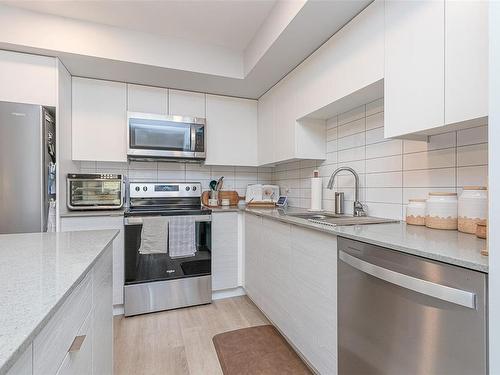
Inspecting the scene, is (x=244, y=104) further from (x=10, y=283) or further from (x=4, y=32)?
(x=10, y=283)

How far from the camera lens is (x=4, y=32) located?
182 cm

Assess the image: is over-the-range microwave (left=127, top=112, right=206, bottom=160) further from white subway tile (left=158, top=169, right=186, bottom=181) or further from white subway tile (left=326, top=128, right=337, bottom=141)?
white subway tile (left=326, top=128, right=337, bottom=141)

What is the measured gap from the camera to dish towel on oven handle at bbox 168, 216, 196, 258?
2277mm

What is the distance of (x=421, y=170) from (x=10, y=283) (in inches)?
69.2

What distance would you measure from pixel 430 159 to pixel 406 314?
2.93 feet

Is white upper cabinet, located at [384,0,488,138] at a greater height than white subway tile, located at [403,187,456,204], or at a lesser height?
greater

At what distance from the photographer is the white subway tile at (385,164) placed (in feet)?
5.20

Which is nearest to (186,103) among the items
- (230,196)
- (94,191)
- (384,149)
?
(230,196)

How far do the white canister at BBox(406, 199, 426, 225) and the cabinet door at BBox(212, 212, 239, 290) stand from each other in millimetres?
1525

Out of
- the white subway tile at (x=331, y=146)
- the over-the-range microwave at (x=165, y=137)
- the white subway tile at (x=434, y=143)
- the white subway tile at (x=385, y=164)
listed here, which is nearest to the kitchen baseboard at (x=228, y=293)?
the over-the-range microwave at (x=165, y=137)

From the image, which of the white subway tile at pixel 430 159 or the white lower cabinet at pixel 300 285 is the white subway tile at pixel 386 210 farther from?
the white lower cabinet at pixel 300 285

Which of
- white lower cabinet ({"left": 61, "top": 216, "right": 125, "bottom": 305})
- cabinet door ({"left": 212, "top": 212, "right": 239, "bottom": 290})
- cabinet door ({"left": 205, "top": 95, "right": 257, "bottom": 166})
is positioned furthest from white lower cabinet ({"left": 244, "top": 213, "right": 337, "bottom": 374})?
white lower cabinet ({"left": 61, "top": 216, "right": 125, "bottom": 305})

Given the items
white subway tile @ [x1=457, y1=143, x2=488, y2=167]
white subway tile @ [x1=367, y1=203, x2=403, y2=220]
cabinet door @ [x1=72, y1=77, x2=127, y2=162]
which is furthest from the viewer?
cabinet door @ [x1=72, y1=77, x2=127, y2=162]

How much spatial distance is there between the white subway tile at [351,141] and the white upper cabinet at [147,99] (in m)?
1.68
